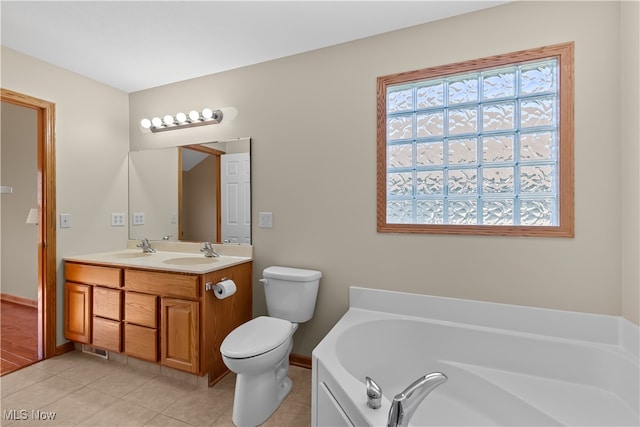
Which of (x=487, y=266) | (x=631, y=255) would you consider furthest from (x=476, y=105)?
(x=631, y=255)

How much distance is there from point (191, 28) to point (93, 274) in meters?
1.98

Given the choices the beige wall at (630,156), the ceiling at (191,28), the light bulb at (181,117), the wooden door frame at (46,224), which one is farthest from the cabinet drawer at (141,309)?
the beige wall at (630,156)

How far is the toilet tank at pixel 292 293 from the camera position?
2055 millimetres

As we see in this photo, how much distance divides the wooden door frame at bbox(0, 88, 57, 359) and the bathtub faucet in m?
2.81

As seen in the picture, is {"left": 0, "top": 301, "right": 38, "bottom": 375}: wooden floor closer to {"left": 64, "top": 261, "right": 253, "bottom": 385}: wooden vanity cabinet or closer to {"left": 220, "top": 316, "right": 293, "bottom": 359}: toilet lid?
{"left": 64, "top": 261, "right": 253, "bottom": 385}: wooden vanity cabinet

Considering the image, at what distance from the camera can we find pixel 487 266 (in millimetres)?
1764

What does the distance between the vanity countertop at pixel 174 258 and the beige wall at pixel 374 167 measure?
0.23m

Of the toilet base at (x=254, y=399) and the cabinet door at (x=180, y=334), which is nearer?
the toilet base at (x=254, y=399)

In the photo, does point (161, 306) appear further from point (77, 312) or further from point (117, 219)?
point (117, 219)

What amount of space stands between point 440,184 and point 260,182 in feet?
4.45

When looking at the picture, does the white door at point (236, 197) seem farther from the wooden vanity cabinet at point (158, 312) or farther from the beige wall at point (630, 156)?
the beige wall at point (630, 156)

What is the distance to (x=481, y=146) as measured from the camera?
5.97ft

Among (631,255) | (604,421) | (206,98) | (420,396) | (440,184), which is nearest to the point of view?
(420,396)

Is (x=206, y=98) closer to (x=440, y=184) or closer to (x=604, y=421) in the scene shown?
(x=440, y=184)
